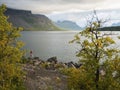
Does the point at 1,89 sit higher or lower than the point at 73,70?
lower

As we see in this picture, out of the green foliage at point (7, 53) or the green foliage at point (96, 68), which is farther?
the green foliage at point (7, 53)

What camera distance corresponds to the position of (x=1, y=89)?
3181cm

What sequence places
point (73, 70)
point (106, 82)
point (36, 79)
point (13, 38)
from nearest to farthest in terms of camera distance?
1. point (106, 82)
2. point (73, 70)
3. point (13, 38)
4. point (36, 79)

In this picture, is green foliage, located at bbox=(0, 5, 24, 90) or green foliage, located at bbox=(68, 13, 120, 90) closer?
green foliage, located at bbox=(68, 13, 120, 90)

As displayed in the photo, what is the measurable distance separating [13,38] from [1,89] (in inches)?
242

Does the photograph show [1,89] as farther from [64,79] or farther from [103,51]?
[64,79]

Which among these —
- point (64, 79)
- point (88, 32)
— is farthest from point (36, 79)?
point (88, 32)

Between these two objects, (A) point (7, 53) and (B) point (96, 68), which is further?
(A) point (7, 53)

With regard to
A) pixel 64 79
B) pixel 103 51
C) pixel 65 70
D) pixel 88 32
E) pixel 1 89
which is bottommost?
pixel 64 79

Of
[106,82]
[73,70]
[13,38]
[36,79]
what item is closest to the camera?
[106,82]

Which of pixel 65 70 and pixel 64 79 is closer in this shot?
pixel 65 70

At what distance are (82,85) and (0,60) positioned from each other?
31.2ft

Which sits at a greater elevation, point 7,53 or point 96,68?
point 7,53

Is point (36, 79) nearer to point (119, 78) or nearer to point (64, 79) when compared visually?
Result: point (64, 79)
